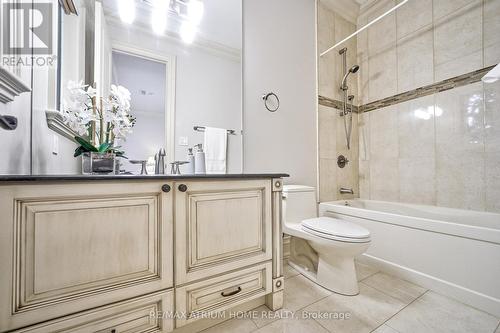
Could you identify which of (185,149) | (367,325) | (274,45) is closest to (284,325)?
(367,325)

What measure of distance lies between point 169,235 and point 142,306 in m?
0.28

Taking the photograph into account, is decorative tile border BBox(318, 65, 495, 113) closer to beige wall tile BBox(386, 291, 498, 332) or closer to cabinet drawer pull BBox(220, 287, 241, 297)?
beige wall tile BBox(386, 291, 498, 332)

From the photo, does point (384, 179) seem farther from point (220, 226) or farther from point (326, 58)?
point (220, 226)

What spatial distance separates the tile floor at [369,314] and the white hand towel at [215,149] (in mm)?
951

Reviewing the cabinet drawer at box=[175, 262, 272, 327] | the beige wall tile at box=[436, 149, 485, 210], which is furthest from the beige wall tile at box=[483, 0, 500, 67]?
the cabinet drawer at box=[175, 262, 272, 327]

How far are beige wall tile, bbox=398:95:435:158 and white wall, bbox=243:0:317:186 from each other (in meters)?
0.92

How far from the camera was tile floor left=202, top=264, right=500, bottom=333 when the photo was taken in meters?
1.02

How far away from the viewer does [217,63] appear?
1.55 m

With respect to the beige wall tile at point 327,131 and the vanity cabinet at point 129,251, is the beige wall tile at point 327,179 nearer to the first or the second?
the beige wall tile at point 327,131

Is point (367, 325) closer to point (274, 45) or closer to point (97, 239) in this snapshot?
point (97, 239)

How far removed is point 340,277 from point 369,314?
0.23 metres

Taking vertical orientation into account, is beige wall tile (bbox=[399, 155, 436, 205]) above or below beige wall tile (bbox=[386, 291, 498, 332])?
above

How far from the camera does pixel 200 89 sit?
4.82ft

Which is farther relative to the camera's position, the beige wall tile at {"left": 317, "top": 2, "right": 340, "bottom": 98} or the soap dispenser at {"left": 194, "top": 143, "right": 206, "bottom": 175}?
the beige wall tile at {"left": 317, "top": 2, "right": 340, "bottom": 98}
